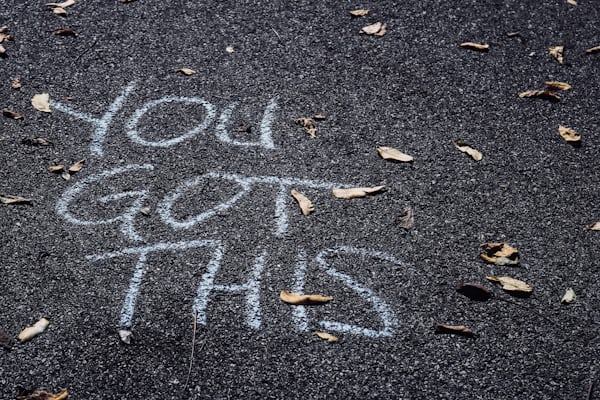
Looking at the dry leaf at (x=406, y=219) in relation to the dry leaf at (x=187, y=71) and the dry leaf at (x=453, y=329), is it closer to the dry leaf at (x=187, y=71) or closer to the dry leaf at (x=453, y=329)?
the dry leaf at (x=453, y=329)

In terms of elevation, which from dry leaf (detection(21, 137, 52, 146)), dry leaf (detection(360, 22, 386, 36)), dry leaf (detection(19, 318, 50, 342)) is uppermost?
dry leaf (detection(360, 22, 386, 36))

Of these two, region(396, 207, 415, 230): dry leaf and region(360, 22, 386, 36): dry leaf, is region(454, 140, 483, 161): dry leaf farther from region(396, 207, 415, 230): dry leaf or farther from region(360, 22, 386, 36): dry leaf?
region(360, 22, 386, 36): dry leaf

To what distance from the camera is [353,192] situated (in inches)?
138

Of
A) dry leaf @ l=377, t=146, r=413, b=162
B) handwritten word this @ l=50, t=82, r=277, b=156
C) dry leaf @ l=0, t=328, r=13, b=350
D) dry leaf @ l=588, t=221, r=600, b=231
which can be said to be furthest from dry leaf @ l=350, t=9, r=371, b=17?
dry leaf @ l=0, t=328, r=13, b=350

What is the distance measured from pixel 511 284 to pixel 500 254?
0.55ft

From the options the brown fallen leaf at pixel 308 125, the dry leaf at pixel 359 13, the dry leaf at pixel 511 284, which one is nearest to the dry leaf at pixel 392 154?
the brown fallen leaf at pixel 308 125

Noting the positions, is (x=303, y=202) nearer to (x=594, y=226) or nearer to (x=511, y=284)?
(x=511, y=284)

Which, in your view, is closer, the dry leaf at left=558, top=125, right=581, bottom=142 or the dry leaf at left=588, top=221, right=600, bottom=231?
the dry leaf at left=588, top=221, right=600, bottom=231

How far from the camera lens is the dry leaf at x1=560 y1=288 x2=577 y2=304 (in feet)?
10.1

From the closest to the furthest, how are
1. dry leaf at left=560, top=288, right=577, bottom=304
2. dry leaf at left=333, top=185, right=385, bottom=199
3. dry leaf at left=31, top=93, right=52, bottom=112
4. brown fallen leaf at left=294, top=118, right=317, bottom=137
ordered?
dry leaf at left=560, top=288, right=577, bottom=304
dry leaf at left=333, top=185, right=385, bottom=199
brown fallen leaf at left=294, top=118, right=317, bottom=137
dry leaf at left=31, top=93, right=52, bottom=112

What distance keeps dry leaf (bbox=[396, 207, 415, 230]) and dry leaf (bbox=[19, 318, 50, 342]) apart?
1.50m

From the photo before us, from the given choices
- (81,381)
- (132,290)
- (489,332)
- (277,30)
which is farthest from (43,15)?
(489,332)

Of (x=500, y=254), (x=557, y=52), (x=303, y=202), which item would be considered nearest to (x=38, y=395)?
(x=303, y=202)

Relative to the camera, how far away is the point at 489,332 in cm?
296
